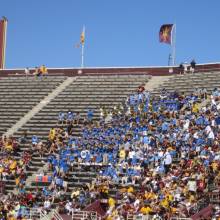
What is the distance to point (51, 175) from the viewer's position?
3550cm

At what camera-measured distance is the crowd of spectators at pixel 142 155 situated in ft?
97.5

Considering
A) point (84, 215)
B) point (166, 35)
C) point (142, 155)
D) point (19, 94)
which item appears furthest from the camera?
point (166, 35)

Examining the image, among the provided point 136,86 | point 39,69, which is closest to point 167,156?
point 136,86

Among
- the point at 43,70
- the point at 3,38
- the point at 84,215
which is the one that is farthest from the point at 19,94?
the point at 84,215

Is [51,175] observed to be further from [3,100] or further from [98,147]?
[3,100]

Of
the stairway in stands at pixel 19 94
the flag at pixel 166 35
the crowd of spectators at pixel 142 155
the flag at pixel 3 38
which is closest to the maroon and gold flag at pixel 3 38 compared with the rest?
the flag at pixel 3 38

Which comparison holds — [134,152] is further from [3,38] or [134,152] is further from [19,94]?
[3,38]

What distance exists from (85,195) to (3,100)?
58.8ft

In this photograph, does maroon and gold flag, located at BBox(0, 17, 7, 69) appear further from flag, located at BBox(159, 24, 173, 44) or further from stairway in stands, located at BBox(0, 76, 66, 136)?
flag, located at BBox(159, 24, 173, 44)

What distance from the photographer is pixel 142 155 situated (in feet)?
111

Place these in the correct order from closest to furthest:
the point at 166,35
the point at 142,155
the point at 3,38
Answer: the point at 142,155 → the point at 166,35 → the point at 3,38

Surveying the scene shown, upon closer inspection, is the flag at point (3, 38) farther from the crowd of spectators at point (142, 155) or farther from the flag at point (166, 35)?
the crowd of spectators at point (142, 155)

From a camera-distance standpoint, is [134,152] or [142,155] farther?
[134,152]

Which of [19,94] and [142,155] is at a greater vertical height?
[19,94]
